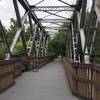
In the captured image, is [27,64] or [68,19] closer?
[27,64]

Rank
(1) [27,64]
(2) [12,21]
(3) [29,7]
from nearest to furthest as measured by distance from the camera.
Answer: (1) [27,64] < (3) [29,7] < (2) [12,21]

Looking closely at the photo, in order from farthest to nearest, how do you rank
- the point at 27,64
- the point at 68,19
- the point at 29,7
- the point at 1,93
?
the point at 68,19
the point at 29,7
the point at 27,64
the point at 1,93

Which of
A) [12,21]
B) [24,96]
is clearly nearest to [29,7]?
[24,96]

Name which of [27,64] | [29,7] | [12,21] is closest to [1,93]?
[27,64]

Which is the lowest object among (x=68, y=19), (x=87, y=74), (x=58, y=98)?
(x=58, y=98)

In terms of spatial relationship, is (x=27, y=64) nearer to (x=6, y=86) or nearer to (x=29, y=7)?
(x=29, y=7)

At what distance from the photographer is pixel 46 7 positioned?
31.8 meters

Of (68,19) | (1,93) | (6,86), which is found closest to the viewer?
(1,93)

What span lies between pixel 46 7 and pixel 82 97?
73.2 feet

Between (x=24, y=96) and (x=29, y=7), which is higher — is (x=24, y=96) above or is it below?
below

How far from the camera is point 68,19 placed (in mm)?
41844

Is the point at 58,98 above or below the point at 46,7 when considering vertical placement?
below

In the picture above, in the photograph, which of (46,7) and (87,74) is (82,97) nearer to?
(87,74)

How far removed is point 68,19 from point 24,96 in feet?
103
